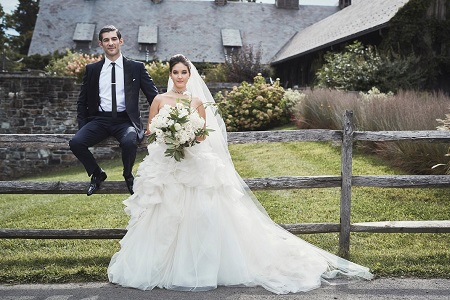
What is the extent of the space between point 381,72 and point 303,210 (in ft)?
33.4

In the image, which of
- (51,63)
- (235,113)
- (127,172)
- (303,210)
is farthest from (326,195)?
(51,63)

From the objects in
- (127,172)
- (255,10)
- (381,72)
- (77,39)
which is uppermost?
(255,10)

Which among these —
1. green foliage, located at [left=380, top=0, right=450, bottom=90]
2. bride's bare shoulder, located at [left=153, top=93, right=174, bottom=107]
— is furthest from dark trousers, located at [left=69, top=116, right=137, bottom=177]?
green foliage, located at [left=380, top=0, right=450, bottom=90]

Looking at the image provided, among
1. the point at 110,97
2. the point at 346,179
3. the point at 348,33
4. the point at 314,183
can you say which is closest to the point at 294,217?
the point at 314,183

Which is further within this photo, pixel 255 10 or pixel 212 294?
pixel 255 10

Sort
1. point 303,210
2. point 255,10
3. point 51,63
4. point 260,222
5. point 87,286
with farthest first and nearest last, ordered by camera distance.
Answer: point 255,10 → point 51,63 → point 303,210 → point 260,222 → point 87,286

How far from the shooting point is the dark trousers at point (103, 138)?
16.4 feet

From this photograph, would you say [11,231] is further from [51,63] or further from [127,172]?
[51,63]

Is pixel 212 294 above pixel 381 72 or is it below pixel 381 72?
below

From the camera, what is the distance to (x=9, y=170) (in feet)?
61.1

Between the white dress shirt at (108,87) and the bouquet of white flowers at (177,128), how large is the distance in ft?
2.85

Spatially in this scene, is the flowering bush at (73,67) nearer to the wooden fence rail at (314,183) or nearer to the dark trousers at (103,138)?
the wooden fence rail at (314,183)

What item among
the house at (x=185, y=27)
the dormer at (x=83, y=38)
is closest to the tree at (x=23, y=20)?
the house at (x=185, y=27)

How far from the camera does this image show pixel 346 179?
17.6ft
